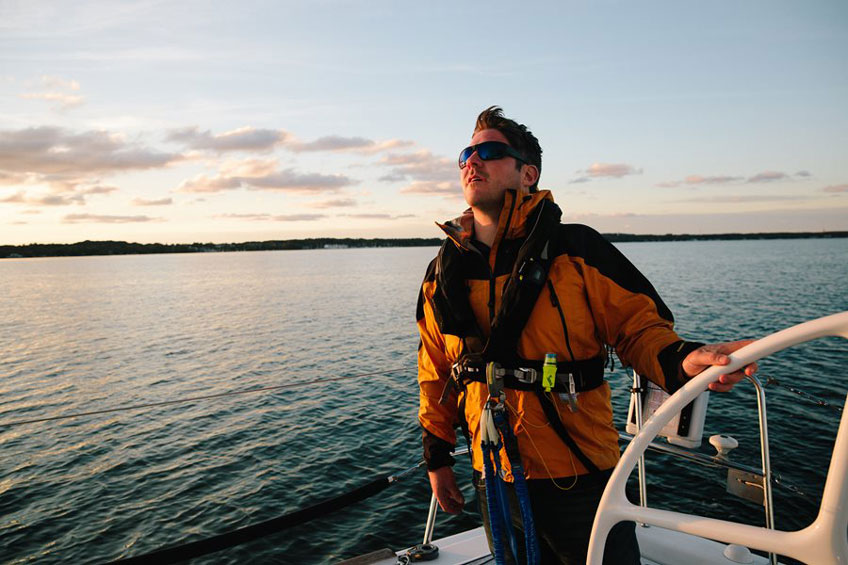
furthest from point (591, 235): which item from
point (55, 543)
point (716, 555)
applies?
point (55, 543)

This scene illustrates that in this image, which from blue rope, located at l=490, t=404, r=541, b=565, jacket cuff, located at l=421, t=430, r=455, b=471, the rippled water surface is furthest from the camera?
the rippled water surface

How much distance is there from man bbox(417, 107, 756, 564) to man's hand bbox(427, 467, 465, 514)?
0.24 m

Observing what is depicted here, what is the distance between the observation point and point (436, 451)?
8.92 feet

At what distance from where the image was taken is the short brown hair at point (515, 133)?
2.59 metres

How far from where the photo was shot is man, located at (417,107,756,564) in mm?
2148

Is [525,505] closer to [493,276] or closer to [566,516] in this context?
[566,516]

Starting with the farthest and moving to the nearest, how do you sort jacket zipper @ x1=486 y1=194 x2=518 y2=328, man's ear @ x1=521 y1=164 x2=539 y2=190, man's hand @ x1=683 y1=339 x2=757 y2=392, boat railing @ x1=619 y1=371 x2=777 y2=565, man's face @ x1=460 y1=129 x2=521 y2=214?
1. boat railing @ x1=619 y1=371 x2=777 y2=565
2. man's ear @ x1=521 y1=164 x2=539 y2=190
3. man's face @ x1=460 y1=129 x2=521 y2=214
4. jacket zipper @ x1=486 y1=194 x2=518 y2=328
5. man's hand @ x1=683 y1=339 x2=757 y2=392

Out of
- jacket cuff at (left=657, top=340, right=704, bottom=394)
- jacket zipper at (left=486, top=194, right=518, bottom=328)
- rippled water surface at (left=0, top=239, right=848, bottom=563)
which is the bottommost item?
rippled water surface at (left=0, top=239, right=848, bottom=563)

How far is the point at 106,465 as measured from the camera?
11.8m

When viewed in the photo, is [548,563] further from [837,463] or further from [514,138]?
[514,138]

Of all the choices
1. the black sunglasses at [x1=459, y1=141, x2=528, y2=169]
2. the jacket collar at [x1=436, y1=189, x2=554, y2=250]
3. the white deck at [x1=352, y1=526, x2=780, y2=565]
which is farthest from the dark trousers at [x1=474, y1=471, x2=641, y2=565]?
the black sunglasses at [x1=459, y1=141, x2=528, y2=169]

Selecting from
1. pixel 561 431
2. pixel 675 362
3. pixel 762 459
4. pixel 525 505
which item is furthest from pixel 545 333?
pixel 762 459

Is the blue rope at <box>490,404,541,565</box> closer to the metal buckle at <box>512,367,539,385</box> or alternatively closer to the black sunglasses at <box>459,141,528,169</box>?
the metal buckle at <box>512,367,539,385</box>

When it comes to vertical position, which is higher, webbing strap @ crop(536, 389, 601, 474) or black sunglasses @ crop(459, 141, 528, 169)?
black sunglasses @ crop(459, 141, 528, 169)
